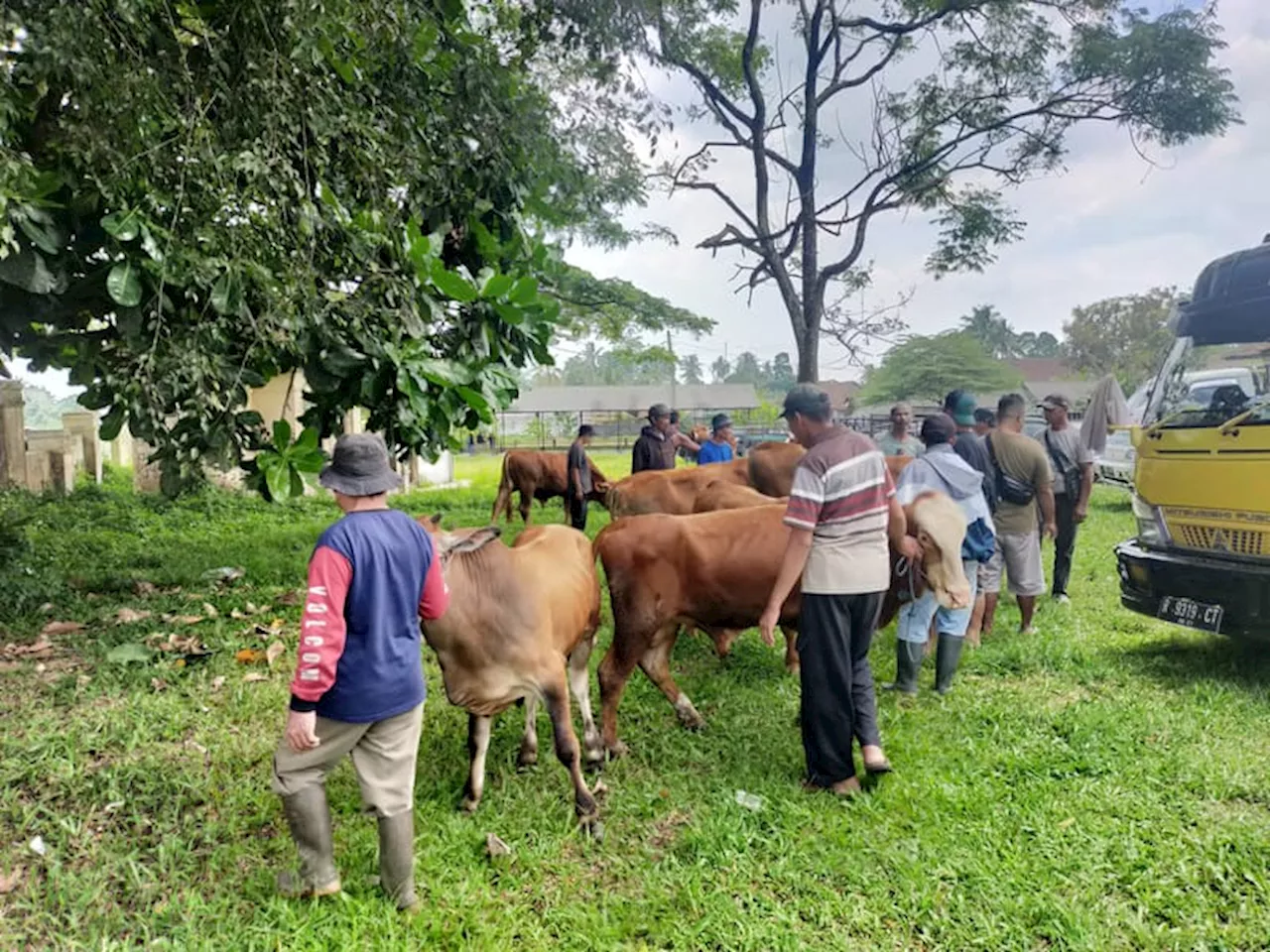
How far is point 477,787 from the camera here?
12.4 feet

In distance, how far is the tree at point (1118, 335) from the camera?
46.1 meters

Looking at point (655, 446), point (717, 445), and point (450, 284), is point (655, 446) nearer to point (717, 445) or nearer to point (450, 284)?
point (717, 445)

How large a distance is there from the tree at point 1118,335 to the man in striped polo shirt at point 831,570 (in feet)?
158

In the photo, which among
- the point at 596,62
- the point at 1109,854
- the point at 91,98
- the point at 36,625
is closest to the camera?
the point at 1109,854

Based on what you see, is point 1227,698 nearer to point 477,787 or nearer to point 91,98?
point 477,787

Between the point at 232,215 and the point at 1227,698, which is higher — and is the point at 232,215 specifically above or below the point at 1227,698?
above

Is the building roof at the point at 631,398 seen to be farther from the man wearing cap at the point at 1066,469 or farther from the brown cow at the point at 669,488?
the man wearing cap at the point at 1066,469

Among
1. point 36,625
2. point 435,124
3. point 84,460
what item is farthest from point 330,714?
point 84,460

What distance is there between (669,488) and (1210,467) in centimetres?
412

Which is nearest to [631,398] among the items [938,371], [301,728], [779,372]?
[938,371]

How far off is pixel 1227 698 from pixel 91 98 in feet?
22.4

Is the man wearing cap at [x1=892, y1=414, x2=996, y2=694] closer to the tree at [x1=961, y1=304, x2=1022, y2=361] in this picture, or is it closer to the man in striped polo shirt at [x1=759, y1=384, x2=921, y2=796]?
the man in striped polo shirt at [x1=759, y1=384, x2=921, y2=796]

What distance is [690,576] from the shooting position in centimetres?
471

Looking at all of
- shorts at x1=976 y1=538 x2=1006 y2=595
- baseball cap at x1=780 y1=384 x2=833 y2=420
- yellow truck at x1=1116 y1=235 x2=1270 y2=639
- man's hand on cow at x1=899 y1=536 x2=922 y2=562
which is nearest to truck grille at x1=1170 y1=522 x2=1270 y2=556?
yellow truck at x1=1116 y1=235 x2=1270 y2=639
